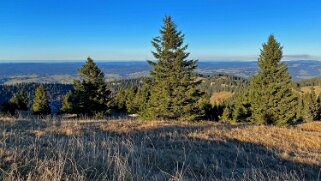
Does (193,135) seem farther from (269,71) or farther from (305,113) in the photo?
(305,113)

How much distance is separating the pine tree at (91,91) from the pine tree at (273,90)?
19.3 m

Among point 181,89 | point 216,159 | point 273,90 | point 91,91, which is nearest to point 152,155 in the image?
point 216,159

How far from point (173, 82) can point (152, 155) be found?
24.6 m

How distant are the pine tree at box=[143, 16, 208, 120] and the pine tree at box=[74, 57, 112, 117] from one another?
10.4 meters

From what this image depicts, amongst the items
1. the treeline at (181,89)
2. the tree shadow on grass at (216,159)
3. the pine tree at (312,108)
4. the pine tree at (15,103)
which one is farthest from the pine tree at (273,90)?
the pine tree at (312,108)

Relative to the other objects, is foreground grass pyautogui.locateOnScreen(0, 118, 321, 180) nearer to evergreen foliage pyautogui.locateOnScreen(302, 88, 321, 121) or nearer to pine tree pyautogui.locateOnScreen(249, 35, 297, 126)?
pine tree pyautogui.locateOnScreen(249, 35, 297, 126)

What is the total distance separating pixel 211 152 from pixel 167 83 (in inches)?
909

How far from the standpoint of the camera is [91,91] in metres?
40.0

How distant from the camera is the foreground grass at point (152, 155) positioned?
4.29 m

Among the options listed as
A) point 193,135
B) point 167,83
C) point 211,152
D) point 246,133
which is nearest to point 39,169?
point 211,152

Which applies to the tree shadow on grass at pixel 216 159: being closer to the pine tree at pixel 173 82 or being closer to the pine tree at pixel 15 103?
the pine tree at pixel 173 82

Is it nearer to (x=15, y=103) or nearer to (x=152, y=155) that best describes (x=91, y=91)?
(x=15, y=103)

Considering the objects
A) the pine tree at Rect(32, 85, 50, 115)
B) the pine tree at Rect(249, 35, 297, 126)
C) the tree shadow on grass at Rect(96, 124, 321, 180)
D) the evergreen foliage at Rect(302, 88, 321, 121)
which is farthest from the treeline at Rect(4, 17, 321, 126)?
the evergreen foliage at Rect(302, 88, 321, 121)

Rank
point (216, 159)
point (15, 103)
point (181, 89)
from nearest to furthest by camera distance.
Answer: point (216, 159)
point (181, 89)
point (15, 103)
